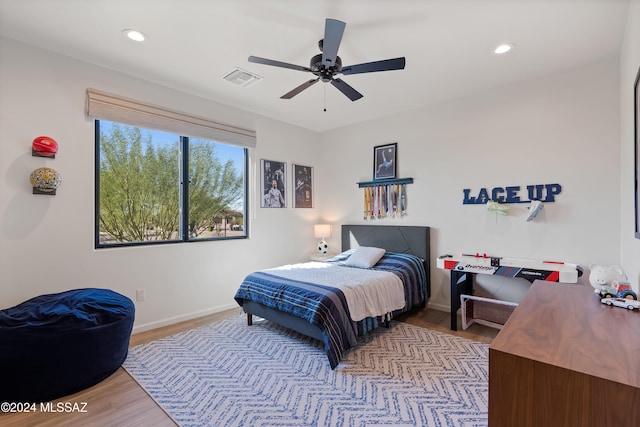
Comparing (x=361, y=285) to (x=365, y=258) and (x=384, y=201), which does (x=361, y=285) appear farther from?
(x=384, y=201)

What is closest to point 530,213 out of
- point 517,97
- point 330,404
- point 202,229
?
point 517,97

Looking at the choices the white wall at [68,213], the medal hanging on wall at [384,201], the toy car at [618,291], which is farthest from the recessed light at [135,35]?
the toy car at [618,291]

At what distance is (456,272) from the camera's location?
10.4ft

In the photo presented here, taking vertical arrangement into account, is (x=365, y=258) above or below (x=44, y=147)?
below

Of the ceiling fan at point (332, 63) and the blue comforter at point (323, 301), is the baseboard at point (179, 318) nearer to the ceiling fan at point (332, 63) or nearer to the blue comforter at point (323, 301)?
the blue comforter at point (323, 301)

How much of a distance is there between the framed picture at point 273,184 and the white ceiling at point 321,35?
1.28 metres

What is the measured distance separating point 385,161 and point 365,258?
1513 mm

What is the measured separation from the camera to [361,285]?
112 inches

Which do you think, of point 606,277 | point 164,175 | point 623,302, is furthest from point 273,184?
point 623,302

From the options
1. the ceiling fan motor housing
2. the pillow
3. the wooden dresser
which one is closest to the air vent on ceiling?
the ceiling fan motor housing

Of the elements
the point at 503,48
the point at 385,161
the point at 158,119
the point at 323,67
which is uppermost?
the point at 503,48

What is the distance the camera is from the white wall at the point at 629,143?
1824mm

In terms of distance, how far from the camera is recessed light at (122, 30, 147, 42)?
232 cm

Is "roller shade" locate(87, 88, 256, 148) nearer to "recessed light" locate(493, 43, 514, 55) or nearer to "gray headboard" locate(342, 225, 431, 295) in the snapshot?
"gray headboard" locate(342, 225, 431, 295)
